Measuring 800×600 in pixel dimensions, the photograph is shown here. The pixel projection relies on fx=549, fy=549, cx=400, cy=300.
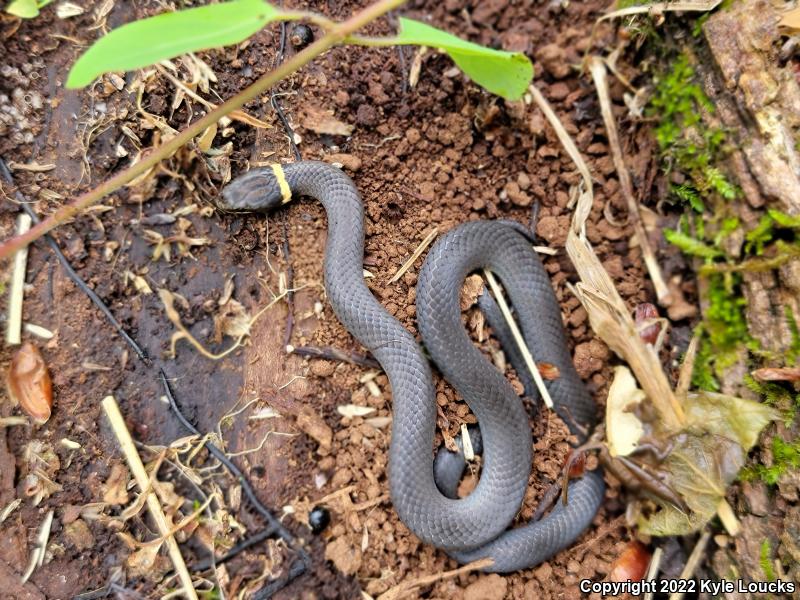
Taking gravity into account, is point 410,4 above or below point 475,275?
above

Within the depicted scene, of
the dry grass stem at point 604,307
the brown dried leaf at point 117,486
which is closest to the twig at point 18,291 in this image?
the brown dried leaf at point 117,486

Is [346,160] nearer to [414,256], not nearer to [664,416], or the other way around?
[414,256]

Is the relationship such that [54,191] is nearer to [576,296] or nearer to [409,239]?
[409,239]

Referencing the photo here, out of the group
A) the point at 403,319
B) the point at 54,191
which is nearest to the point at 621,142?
the point at 403,319

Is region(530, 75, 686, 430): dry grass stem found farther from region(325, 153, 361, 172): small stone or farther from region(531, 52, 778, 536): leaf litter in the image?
region(325, 153, 361, 172): small stone

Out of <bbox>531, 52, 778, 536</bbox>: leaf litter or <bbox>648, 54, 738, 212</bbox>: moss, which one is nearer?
<bbox>531, 52, 778, 536</bbox>: leaf litter

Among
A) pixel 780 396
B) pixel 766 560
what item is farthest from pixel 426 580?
pixel 780 396

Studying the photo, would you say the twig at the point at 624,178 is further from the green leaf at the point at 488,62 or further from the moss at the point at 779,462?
the green leaf at the point at 488,62

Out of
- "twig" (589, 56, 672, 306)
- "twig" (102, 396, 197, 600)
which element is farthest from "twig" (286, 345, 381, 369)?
"twig" (589, 56, 672, 306)
